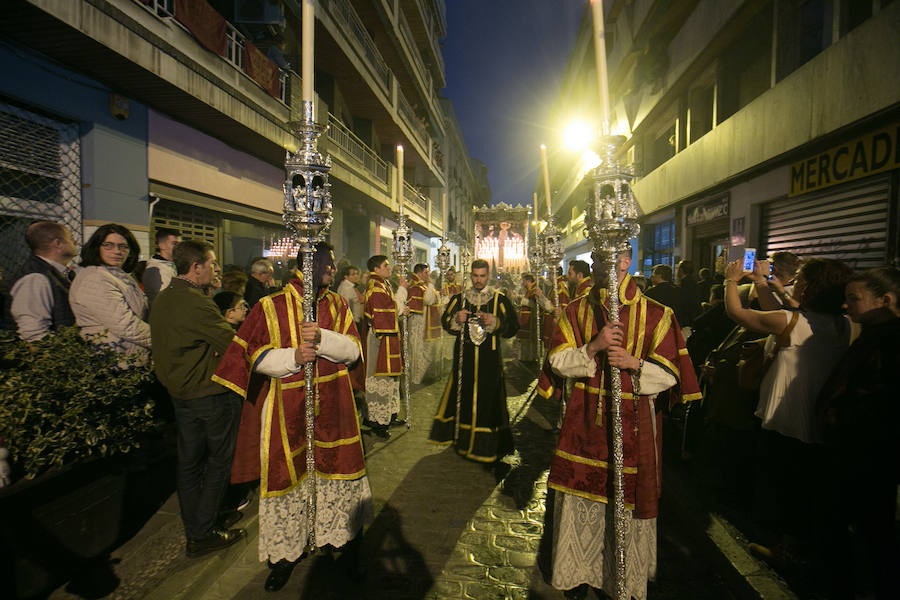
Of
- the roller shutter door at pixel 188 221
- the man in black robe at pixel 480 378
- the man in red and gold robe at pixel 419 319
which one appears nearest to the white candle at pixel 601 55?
the man in black robe at pixel 480 378

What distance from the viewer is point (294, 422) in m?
2.97

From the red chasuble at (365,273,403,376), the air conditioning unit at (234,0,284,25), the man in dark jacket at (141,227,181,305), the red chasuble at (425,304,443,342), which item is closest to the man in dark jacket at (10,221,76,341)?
the man in dark jacket at (141,227,181,305)

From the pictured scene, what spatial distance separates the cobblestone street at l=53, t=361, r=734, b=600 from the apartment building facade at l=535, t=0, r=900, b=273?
9.23 ft

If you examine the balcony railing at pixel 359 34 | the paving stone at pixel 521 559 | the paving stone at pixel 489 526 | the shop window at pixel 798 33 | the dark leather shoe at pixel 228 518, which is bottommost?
the paving stone at pixel 521 559

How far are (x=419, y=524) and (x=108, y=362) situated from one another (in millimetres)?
2697

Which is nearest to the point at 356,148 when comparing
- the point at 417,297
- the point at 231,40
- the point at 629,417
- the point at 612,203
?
the point at 231,40

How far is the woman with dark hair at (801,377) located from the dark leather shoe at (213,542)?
13.0 ft

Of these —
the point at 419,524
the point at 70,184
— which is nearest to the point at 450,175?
the point at 70,184

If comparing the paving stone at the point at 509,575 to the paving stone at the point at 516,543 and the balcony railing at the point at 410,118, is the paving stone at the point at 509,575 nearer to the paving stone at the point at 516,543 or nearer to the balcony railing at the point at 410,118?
the paving stone at the point at 516,543

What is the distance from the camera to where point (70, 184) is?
6.21 meters

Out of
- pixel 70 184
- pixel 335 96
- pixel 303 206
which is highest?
pixel 335 96

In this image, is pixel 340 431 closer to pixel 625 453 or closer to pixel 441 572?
pixel 441 572

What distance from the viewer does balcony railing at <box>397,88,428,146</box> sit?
2014cm

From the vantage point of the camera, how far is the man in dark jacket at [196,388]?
9.62 feet
